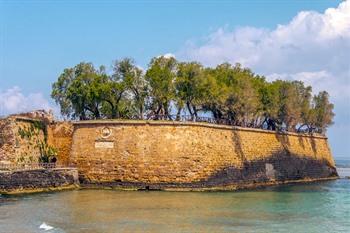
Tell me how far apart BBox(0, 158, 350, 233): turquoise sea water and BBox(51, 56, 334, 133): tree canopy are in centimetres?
1178

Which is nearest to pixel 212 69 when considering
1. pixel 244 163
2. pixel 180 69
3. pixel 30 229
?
pixel 180 69

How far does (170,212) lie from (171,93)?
67.7 feet

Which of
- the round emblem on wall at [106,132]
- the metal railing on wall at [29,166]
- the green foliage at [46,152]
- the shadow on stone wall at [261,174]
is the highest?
the round emblem on wall at [106,132]

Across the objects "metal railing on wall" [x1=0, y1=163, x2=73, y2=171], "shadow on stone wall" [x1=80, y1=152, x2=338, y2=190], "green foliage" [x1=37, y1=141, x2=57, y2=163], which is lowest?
"shadow on stone wall" [x1=80, y1=152, x2=338, y2=190]

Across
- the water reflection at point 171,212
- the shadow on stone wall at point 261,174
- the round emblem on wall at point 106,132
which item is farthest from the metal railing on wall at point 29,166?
the round emblem on wall at point 106,132

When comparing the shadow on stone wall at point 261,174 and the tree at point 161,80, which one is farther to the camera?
the tree at point 161,80

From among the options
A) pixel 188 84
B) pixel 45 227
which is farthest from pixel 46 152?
pixel 45 227

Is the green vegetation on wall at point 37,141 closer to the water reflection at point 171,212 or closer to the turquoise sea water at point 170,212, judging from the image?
the turquoise sea water at point 170,212

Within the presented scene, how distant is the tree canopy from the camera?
48812 mm

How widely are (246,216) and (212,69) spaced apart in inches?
1163

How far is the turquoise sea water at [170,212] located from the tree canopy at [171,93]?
1178 cm

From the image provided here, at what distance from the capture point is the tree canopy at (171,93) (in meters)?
48.8

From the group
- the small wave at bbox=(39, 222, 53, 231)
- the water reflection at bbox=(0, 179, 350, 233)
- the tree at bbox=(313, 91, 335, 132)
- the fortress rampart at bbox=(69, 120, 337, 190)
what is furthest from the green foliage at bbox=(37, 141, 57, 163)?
the tree at bbox=(313, 91, 335, 132)

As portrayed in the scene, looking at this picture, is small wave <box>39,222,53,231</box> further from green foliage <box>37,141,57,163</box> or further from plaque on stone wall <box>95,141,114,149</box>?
green foliage <box>37,141,57,163</box>
